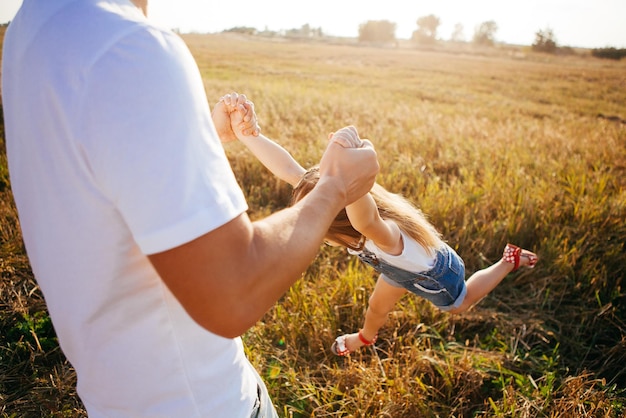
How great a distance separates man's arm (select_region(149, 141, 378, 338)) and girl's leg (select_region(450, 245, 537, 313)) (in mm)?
2127

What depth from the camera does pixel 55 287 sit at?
714 mm

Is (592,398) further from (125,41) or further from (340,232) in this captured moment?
(125,41)

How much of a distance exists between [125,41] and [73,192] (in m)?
0.25

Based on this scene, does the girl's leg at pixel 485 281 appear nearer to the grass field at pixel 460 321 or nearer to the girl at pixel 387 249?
the girl at pixel 387 249

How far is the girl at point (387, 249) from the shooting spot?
5.85ft

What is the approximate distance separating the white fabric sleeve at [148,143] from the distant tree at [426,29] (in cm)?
9788

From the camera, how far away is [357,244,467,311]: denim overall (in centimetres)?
214

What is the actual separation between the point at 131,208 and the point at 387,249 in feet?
5.04

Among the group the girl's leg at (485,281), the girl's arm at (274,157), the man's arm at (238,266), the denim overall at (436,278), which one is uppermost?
the man's arm at (238,266)

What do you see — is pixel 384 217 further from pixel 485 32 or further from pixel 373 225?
pixel 485 32

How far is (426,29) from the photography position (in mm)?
89250

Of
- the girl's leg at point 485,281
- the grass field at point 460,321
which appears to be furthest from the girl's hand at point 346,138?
the girl's leg at point 485,281

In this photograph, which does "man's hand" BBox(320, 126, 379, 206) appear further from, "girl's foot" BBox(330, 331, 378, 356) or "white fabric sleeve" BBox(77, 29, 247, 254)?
"girl's foot" BBox(330, 331, 378, 356)

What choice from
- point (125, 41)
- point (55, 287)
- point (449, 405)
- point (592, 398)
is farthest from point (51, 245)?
point (592, 398)
